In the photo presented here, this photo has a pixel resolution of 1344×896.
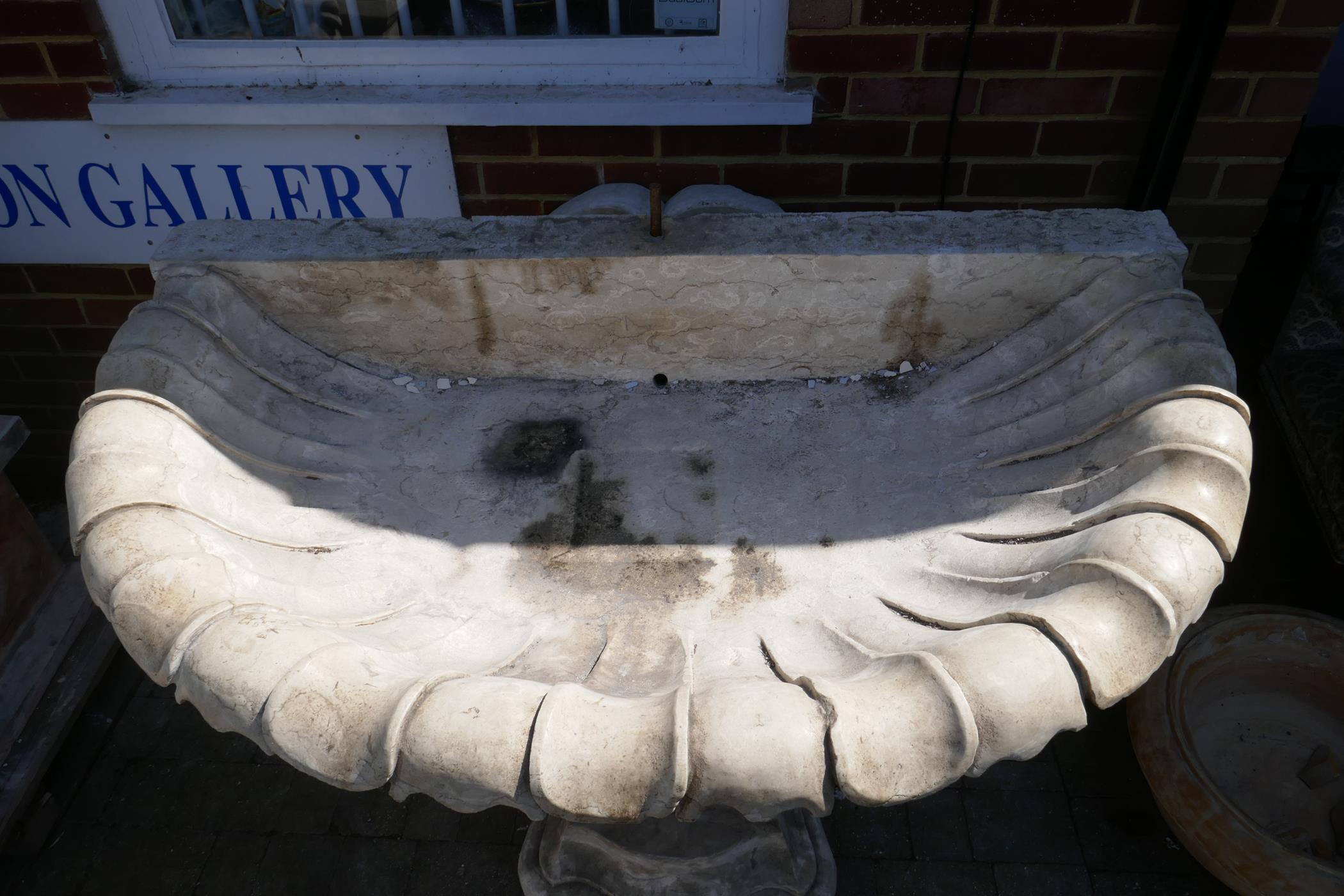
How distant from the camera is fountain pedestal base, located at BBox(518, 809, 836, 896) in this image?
7.00 feet

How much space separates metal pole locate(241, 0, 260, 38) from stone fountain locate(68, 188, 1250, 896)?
0.99 meters

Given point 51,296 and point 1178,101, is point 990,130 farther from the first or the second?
point 51,296

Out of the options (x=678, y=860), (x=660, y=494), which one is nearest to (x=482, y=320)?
(x=660, y=494)

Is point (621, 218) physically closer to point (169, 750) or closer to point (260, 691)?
point (260, 691)

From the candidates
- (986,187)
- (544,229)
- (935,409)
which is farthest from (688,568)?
(986,187)

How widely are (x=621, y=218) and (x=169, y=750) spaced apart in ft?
7.10

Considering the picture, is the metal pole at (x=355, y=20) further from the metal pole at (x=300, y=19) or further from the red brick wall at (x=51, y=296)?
the red brick wall at (x=51, y=296)

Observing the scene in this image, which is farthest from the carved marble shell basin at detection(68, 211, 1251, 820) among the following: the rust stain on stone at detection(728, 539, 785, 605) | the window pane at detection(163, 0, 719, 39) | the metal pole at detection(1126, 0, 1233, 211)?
the window pane at detection(163, 0, 719, 39)

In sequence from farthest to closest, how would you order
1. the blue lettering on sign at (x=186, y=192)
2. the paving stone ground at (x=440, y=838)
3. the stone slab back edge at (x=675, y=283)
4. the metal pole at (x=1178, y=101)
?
the blue lettering on sign at (x=186, y=192)
the paving stone ground at (x=440, y=838)
the metal pole at (x=1178, y=101)
the stone slab back edge at (x=675, y=283)

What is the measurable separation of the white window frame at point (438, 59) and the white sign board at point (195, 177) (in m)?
0.18

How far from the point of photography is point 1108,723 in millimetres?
2848

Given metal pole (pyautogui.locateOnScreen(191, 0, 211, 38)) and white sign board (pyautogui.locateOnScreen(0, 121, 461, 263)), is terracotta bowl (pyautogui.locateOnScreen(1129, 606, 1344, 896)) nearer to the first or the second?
white sign board (pyautogui.locateOnScreen(0, 121, 461, 263))

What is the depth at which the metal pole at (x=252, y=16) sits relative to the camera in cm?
281

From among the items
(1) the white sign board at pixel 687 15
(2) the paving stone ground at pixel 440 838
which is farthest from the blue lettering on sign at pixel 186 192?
(2) the paving stone ground at pixel 440 838
